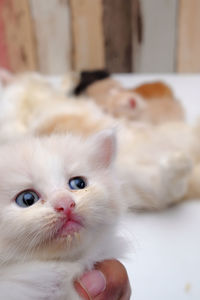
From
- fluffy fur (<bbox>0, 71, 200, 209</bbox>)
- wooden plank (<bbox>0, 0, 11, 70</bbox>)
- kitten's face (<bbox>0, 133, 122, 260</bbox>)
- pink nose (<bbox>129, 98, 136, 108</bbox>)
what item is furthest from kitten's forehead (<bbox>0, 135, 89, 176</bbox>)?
wooden plank (<bbox>0, 0, 11, 70</bbox>)

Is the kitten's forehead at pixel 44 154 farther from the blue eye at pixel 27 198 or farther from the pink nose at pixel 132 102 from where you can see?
the pink nose at pixel 132 102

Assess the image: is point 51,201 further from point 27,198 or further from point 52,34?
point 52,34

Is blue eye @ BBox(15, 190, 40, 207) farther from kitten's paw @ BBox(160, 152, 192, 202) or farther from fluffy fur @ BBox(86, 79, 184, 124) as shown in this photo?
fluffy fur @ BBox(86, 79, 184, 124)

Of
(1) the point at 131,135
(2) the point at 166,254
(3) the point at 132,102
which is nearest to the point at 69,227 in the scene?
(2) the point at 166,254

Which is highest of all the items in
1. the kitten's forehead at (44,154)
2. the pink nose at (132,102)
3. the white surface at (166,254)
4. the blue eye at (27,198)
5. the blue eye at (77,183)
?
the kitten's forehead at (44,154)

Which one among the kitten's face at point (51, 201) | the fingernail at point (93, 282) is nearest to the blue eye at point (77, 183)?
the kitten's face at point (51, 201)

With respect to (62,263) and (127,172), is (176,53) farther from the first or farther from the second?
(62,263)
